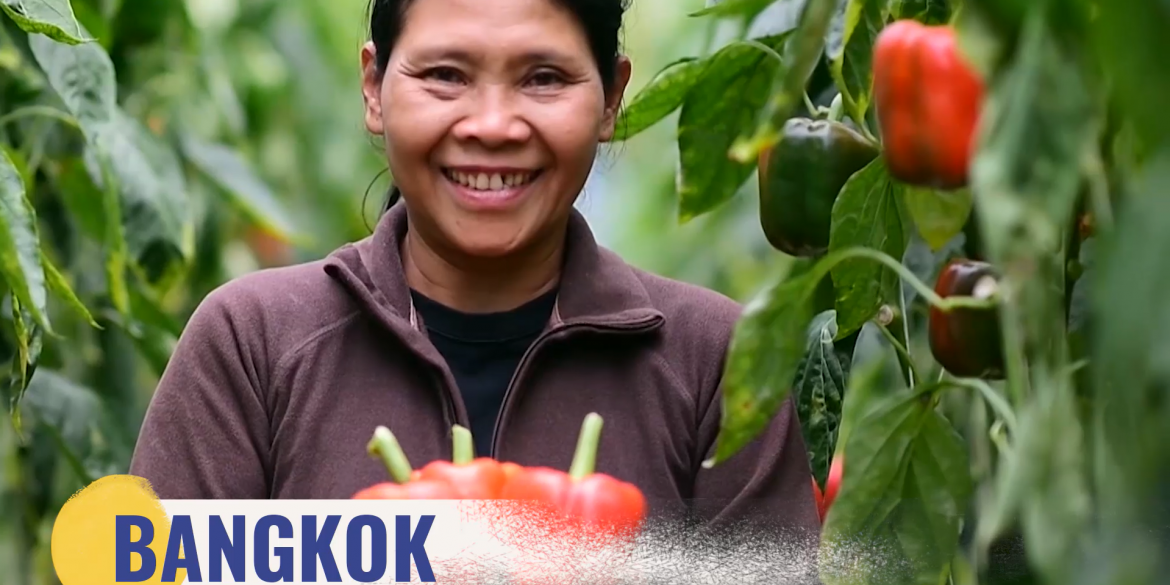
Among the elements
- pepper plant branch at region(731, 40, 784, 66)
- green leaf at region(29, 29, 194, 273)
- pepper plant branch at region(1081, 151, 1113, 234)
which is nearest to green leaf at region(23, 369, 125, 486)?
green leaf at region(29, 29, 194, 273)

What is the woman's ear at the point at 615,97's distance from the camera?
1.28m

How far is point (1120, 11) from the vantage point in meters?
0.47

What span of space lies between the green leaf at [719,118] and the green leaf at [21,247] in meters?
0.44

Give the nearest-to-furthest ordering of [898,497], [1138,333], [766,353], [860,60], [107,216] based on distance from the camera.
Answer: [1138,333] → [766,353] → [898,497] → [860,60] → [107,216]

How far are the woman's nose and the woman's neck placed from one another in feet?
0.48

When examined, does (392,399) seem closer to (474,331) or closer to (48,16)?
(474,331)

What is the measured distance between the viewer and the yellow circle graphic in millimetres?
995

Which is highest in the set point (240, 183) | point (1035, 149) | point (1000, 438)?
point (1035, 149)

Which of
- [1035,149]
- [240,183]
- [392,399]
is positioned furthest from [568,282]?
[240,183]

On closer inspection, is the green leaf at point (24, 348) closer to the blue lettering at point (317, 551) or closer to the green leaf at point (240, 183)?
the blue lettering at point (317, 551)

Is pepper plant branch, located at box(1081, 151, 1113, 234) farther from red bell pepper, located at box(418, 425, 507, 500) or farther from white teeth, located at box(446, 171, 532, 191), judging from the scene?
white teeth, located at box(446, 171, 532, 191)

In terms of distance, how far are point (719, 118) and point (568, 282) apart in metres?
0.19

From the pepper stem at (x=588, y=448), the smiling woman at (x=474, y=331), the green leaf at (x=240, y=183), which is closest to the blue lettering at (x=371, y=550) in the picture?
the pepper stem at (x=588, y=448)

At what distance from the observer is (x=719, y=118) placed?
1171 millimetres
